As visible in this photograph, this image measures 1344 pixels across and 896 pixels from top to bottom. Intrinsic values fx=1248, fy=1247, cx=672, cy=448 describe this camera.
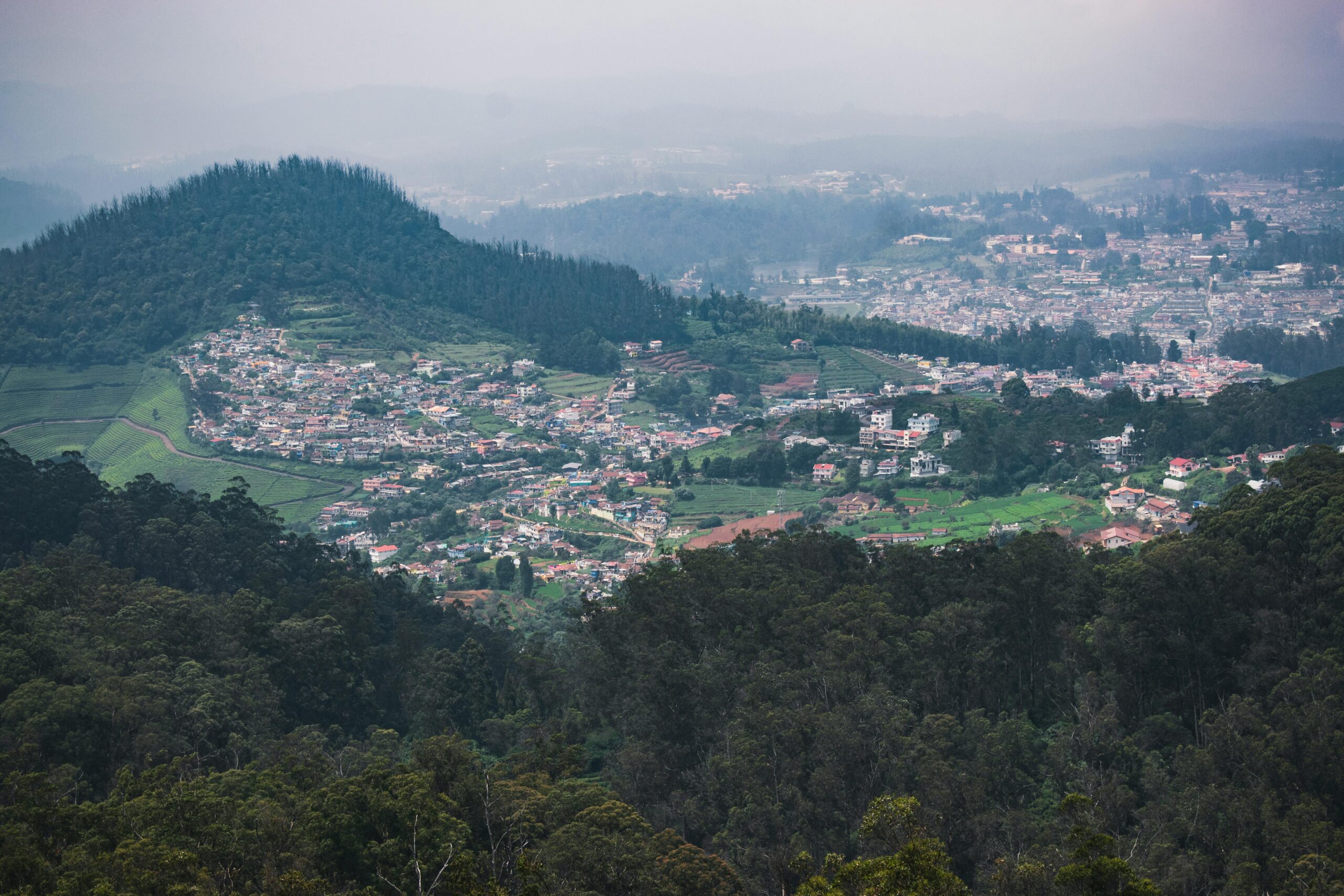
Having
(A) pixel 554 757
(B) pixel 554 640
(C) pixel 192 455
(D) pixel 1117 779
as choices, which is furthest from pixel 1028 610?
(C) pixel 192 455

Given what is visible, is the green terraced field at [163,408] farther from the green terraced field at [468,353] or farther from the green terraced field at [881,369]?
Answer: the green terraced field at [881,369]

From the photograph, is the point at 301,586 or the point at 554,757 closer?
the point at 554,757

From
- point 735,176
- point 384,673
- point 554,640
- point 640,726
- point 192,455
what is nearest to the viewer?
point 640,726

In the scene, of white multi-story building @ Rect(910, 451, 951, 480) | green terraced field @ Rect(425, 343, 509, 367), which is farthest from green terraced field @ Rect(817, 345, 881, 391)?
white multi-story building @ Rect(910, 451, 951, 480)

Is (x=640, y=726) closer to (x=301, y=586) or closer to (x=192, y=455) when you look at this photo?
(x=301, y=586)

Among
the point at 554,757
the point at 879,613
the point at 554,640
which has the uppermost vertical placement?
the point at 879,613

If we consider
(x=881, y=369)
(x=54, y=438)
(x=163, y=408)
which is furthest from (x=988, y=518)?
(x=54, y=438)

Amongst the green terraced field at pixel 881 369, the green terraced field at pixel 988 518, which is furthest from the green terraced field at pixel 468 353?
the green terraced field at pixel 988 518

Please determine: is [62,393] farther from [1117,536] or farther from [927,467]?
[1117,536]
